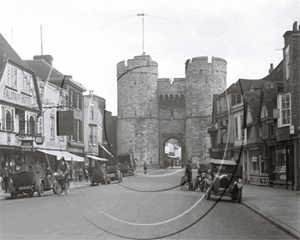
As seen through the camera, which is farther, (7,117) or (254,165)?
(254,165)

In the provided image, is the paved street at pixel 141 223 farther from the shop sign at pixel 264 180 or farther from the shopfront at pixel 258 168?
the shopfront at pixel 258 168

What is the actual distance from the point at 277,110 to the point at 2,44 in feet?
48.9

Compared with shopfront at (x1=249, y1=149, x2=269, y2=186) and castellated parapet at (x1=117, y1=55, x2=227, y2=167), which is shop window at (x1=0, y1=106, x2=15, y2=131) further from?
shopfront at (x1=249, y1=149, x2=269, y2=186)

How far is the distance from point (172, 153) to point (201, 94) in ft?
5.42

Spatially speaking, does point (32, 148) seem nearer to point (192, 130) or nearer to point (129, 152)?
point (129, 152)

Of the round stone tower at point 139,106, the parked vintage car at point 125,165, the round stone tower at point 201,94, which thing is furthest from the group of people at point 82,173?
the round stone tower at point 201,94

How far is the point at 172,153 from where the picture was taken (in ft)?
24.7

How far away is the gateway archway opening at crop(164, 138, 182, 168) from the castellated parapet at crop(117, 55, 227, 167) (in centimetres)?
11

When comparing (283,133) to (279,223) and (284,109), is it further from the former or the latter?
(279,223)

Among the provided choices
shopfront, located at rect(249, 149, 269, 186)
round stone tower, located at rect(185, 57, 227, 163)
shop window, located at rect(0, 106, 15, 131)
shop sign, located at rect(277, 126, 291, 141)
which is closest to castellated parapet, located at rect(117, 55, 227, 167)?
round stone tower, located at rect(185, 57, 227, 163)

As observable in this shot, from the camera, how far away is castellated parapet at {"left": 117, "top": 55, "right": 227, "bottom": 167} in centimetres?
568

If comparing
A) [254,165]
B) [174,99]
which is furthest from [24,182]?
[254,165]

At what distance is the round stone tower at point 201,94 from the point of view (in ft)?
19.0

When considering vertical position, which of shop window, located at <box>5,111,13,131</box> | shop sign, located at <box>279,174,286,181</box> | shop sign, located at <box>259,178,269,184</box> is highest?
shop window, located at <box>5,111,13,131</box>
